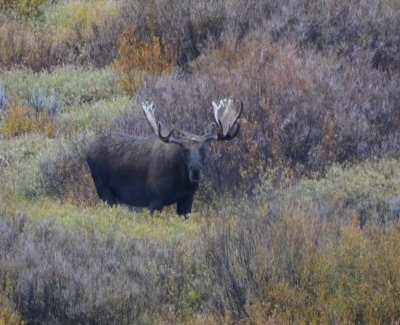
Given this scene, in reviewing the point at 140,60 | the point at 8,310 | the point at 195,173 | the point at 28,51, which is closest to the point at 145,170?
the point at 195,173

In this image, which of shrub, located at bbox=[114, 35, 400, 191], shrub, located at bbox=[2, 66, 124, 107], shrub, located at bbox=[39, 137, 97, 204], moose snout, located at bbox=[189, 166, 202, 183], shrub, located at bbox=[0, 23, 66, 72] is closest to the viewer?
moose snout, located at bbox=[189, 166, 202, 183]

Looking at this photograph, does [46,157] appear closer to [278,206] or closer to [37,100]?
[37,100]

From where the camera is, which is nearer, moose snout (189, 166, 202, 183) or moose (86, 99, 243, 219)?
moose snout (189, 166, 202, 183)

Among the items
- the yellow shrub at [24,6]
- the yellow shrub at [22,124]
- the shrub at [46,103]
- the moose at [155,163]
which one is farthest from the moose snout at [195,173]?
the yellow shrub at [24,6]

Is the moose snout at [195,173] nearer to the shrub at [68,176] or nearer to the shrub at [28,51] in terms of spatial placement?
the shrub at [68,176]

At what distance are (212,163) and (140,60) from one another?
14.7ft

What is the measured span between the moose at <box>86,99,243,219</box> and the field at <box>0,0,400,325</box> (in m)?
0.32

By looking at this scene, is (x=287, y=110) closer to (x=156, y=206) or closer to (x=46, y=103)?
(x=156, y=206)

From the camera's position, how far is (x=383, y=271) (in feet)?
23.1

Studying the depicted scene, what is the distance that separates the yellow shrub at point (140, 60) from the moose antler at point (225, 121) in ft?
14.4

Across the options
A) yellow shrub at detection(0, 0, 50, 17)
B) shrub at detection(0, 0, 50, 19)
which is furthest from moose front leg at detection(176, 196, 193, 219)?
yellow shrub at detection(0, 0, 50, 17)

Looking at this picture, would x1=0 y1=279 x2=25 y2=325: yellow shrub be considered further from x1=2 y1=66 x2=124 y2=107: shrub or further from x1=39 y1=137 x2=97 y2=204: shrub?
x1=2 y1=66 x2=124 y2=107: shrub

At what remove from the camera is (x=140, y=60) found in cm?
1580

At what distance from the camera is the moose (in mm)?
10445
